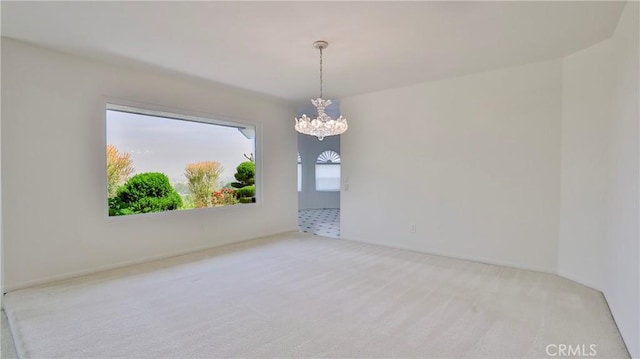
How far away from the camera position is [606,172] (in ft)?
10.3

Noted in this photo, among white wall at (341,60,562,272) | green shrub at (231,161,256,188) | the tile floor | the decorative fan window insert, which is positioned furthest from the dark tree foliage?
the decorative fan window insert

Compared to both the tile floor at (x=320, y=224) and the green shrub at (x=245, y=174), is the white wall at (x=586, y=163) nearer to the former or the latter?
the tile floor at (x=320, y=224)

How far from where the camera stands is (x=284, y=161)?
20.6 feet

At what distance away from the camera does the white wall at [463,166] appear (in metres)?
3.78

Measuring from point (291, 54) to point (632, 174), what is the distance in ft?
10.8

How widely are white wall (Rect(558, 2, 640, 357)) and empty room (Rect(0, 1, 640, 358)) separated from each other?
0.03m

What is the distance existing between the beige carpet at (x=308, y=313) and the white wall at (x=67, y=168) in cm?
34

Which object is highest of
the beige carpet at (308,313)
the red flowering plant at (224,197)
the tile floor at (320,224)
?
the red flowering plant at (224,197)

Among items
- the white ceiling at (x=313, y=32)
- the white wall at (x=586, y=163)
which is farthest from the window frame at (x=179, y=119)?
the white wall at (x=586, y=163)

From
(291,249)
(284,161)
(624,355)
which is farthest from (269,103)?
(624,355)

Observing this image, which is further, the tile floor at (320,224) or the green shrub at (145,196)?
the tile floor at (320,224)

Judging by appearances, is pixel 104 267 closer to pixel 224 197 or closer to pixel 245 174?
pixel 224 197

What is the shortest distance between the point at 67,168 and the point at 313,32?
3.26m

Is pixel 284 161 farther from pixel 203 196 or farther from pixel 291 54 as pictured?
pixel 291 54
